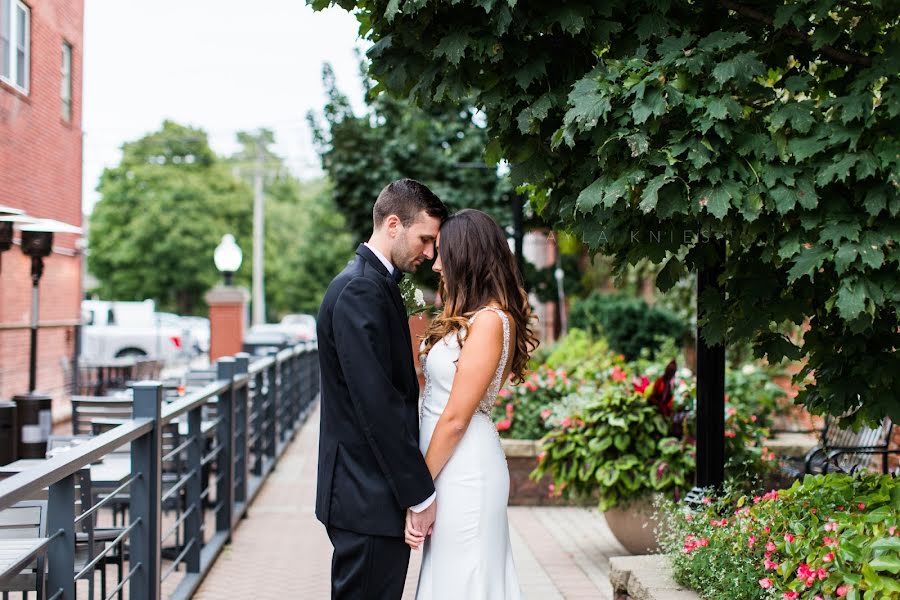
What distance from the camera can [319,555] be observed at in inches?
280

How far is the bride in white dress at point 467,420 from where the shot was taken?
135 inches

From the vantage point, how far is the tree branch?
3.38 m

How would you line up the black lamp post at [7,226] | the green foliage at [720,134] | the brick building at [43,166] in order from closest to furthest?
the green foliage at [720,134] → the black lamp post at [7,226] → the brick building at [43,166]

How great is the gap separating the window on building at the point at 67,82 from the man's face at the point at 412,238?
1541 centimetres

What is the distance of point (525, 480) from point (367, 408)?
5752 millimetres

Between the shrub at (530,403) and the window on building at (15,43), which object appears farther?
the window on building at (15,43)

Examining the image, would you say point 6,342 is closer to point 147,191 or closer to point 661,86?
point 661,86

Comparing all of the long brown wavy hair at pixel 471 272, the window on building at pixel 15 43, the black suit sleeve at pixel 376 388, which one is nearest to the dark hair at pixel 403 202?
the long brown wavy hair at pixel 471 272

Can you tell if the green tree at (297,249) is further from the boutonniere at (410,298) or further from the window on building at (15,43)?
the boutonniere at (410,298)

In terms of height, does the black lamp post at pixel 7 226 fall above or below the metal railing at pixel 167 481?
above

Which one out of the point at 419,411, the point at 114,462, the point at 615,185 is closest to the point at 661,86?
the point at 615,185

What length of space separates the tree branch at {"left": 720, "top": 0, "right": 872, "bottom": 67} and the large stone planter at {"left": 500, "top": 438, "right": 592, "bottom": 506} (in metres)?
5.53

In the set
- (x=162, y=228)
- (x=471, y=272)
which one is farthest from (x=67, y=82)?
(x=162, y=228)

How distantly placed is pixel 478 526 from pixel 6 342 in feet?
41.1
